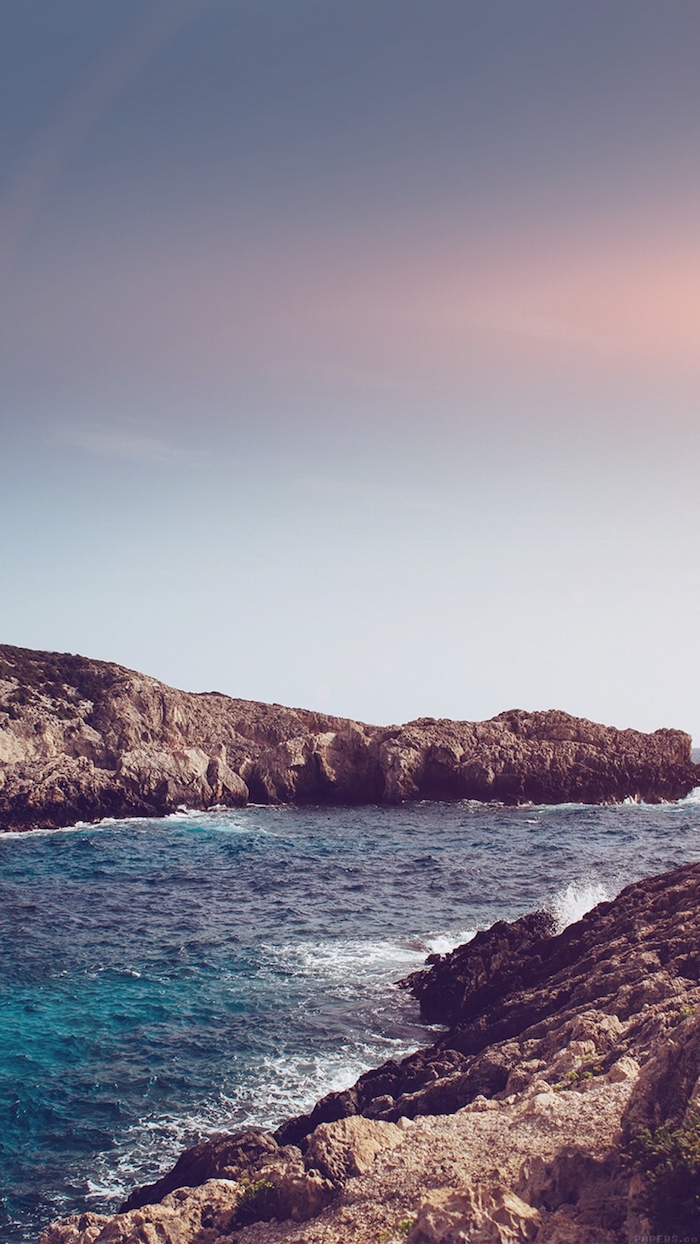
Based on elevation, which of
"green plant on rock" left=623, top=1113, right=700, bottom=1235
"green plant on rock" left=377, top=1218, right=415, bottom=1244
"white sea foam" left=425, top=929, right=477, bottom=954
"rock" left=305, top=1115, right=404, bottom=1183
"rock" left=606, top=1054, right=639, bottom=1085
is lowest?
"white sea foam" left=425, top=929, right=477, bottom=954

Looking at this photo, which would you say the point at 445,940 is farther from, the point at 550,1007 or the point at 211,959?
Answer: the point at 550,1007

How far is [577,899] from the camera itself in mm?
36781

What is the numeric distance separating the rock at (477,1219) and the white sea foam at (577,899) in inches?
956

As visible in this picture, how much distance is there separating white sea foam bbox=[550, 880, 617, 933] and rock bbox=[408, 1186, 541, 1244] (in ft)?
79.6

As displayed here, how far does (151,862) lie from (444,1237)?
41510mm

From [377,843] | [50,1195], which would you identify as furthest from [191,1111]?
[377,843]

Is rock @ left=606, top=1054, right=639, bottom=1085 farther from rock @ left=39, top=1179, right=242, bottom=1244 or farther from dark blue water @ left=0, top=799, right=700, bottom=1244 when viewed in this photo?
dark blue water @ left=0, top=799, right=700, bottom=1244

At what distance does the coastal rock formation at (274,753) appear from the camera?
218 ft

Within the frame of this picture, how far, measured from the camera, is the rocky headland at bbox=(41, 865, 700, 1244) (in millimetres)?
8883

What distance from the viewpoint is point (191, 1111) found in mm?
19797

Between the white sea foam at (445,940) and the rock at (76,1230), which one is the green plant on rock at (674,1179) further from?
the white sea foam at (445,940)

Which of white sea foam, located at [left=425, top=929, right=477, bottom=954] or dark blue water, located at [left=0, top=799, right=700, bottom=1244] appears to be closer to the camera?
dark blue water, located at [left=0, top=799, right=700, bottom=1244]

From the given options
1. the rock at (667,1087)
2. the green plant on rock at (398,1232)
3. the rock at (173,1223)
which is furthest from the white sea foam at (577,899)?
the green plant on rock at (398,1232)

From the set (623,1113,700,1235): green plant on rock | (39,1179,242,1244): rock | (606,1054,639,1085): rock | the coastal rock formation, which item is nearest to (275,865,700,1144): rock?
(606,1054,639,1085): rock
